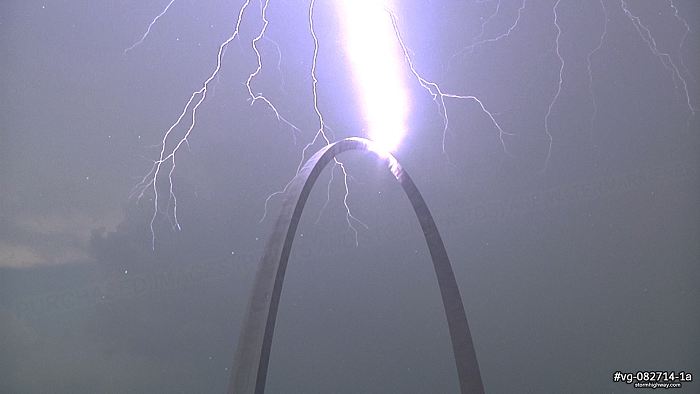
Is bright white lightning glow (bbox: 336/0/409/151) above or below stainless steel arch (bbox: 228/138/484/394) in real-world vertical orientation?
above

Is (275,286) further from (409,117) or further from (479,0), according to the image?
(479,0)

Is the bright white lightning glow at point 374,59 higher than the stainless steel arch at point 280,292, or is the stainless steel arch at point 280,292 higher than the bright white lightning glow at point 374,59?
the bright white lightning glow at point 374,59

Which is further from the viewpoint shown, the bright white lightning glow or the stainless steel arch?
the bright white lightning glow

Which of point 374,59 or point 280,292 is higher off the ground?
point 374,59

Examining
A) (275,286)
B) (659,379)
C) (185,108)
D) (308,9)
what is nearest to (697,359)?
(659,379)

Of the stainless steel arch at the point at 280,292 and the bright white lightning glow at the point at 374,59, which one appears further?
the bright white lightning glow at the point at 374,59
